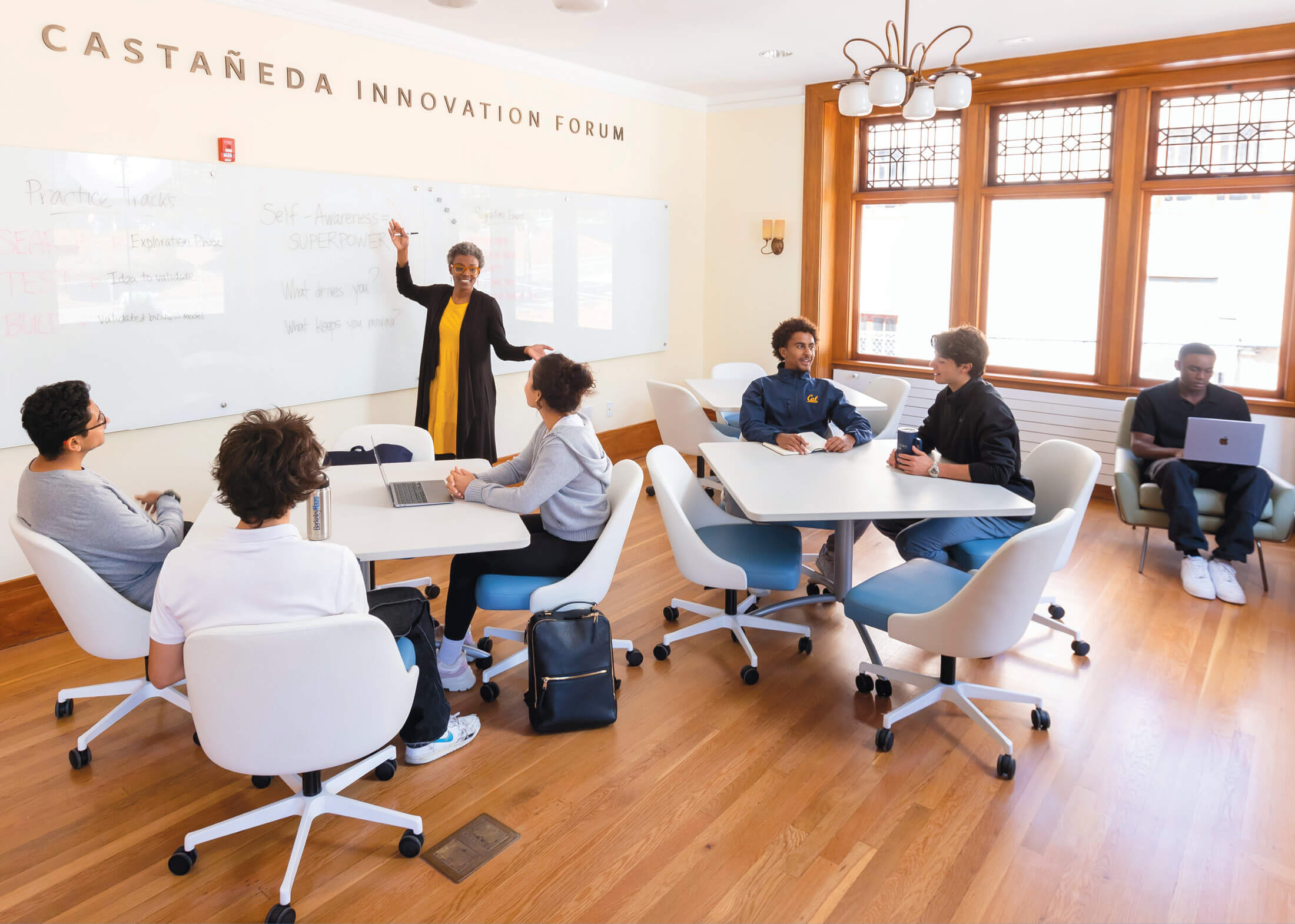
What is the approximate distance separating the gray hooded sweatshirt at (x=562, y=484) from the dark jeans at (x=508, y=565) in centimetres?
4

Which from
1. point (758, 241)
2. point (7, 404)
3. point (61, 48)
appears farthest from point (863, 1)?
point (7, 404)

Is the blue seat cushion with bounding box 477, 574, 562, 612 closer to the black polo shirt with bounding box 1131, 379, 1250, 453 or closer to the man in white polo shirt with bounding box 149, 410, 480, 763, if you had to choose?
the man in white polo shirt with bounding box 149, 410, 480, 763

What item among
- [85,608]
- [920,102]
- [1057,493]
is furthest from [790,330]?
[85,608]

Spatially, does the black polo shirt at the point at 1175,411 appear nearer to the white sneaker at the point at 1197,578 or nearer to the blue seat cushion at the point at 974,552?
the white sneaker at the point at 1197,578

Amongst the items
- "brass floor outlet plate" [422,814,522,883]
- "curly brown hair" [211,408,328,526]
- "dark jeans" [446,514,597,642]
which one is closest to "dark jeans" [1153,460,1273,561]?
"dark jeans" [446,514,597,642]

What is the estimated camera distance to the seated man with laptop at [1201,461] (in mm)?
4285

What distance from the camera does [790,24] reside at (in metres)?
5.09

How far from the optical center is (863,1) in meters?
4.60

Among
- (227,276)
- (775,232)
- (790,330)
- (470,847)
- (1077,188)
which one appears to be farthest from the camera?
(775,232)

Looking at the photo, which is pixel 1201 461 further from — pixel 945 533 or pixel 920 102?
pixel 920 102

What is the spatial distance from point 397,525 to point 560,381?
714 mm

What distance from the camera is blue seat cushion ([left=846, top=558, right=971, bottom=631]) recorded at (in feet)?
9.63

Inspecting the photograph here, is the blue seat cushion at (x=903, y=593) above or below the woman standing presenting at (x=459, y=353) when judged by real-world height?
below

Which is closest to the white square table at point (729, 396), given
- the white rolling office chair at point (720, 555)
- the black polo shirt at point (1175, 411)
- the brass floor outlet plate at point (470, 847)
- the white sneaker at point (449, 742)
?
the white rolling office chair at point (720, 555)
